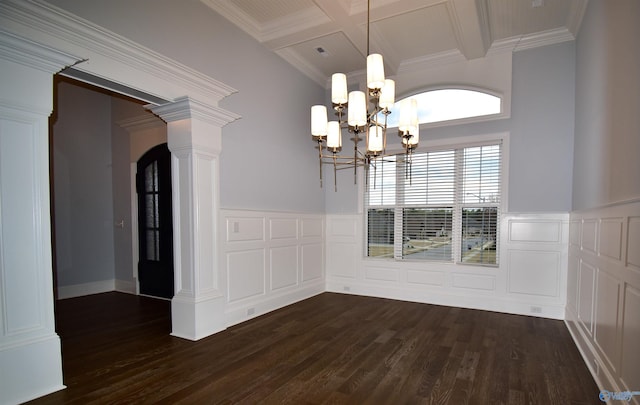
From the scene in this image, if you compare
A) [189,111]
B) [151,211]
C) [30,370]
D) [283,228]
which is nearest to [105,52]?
[189,111]

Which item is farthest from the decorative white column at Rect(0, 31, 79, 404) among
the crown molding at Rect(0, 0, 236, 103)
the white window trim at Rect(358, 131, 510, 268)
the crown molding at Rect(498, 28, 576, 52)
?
the crown molding at Rect(498, 28, 576, 52)

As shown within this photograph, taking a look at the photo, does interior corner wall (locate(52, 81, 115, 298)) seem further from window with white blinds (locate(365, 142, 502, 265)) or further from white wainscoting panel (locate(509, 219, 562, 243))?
white wainscoting panel (locate(509, 219, 562, 243))

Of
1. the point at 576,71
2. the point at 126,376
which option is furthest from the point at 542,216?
the point at 126,376

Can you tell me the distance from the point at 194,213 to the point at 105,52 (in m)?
1.55

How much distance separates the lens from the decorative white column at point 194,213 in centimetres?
328


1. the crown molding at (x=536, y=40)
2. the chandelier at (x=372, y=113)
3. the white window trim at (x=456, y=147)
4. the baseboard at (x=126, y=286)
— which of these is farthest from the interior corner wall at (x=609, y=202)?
the baseboard at (x=126, y=286)

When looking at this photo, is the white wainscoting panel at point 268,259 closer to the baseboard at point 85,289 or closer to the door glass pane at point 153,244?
the door glass pane at point 153,244

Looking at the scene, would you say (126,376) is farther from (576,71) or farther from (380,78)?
(576,71)

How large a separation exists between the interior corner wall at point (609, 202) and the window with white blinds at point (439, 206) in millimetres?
1089

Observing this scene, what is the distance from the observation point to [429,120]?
4.85 metres

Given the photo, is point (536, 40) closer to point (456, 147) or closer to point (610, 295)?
point (456, 147)

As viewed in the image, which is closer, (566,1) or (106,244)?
(566,1)

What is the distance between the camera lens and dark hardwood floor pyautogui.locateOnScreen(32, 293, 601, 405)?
2.31m

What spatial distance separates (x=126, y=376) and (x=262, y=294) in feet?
6.08
